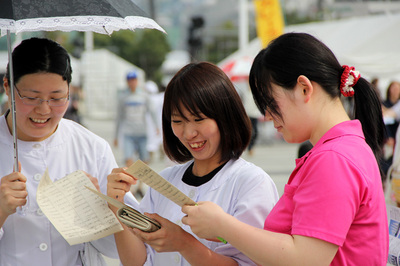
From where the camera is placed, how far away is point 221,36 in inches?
1902

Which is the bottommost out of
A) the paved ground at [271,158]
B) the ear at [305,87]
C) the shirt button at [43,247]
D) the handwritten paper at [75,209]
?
the paved ground at [271,158]

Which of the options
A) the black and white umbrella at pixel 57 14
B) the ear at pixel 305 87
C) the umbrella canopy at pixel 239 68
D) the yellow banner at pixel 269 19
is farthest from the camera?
the umbrella canopy at pixel 239 68

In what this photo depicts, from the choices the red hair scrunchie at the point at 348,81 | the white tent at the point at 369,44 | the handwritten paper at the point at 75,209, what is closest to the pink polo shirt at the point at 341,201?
the red hair scrunchie at the point at 348,81

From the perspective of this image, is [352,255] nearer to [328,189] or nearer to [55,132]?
[328,189]

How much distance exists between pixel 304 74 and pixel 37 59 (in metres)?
1.17

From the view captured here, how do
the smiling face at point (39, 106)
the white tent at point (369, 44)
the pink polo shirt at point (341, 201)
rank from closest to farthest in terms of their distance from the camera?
the pink polo shirt at point (341, 201), the smiling face at point (39, 106), the white tent at point (369, 44)

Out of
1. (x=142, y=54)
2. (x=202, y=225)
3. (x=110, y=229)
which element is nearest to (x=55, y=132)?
(x=110, y=229)

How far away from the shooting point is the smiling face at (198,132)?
6.72ft

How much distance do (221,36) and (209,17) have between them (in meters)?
10.3

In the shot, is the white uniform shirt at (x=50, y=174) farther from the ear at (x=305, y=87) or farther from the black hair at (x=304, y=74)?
the ear at (x=305, y=87)

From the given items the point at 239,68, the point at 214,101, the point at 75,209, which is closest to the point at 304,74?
the point at 214,101

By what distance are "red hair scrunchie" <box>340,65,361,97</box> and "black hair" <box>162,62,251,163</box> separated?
1.70 ft

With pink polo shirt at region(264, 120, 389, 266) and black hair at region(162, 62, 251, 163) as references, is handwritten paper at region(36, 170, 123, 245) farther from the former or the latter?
pink polo shirt at region(264, 120, 389, 266)

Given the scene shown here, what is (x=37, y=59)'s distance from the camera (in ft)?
7.31
